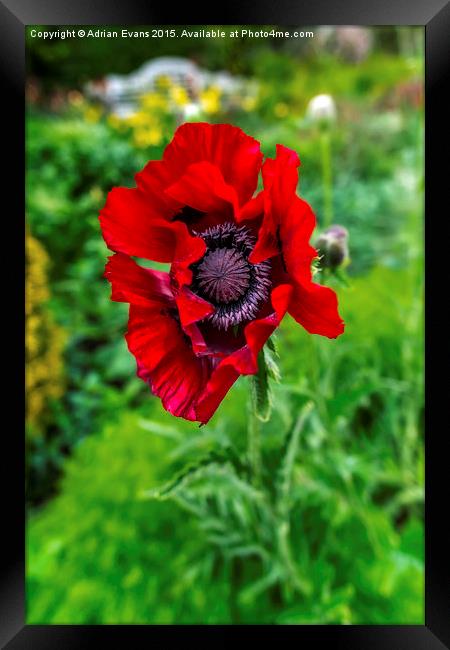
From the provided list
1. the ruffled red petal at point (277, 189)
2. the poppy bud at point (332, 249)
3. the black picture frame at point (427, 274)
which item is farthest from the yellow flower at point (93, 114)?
the ruffled red petal at point (277, 189)

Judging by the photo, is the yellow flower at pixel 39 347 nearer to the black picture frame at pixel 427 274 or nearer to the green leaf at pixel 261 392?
the black picture frame at pixel 427 274

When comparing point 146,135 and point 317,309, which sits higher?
point 146,135

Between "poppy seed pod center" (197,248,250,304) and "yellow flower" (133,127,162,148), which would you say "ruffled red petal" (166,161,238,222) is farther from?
"yellow flower" (133,127,162,148)

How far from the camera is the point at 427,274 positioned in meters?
0.56

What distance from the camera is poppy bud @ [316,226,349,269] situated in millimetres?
509

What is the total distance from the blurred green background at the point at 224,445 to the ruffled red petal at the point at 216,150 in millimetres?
159

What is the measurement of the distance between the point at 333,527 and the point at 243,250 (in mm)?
554

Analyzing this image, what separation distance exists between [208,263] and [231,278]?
2 centimetres

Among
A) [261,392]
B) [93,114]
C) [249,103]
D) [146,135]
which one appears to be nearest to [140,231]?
[261,392]

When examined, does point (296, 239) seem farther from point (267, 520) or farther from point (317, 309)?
point (267, 520)

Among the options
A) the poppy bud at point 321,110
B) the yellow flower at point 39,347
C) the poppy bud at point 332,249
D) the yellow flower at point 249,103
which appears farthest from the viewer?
the yellow flower at point 249,103

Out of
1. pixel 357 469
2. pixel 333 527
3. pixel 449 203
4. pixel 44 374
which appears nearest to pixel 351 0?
pixel 449 203

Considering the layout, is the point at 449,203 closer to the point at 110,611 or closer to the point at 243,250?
the point at 243,250

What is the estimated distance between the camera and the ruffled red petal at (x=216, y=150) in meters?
0.40
